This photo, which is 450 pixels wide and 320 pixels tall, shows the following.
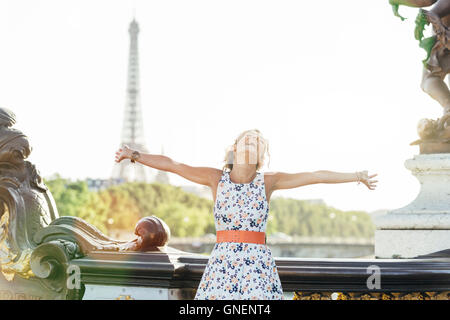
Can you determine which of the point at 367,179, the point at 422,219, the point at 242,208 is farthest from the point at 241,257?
the point at 422,219

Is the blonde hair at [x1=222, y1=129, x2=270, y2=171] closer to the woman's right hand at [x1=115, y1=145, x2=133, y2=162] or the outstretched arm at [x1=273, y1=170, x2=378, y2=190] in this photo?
the outstretched arm at [x1=273, y1=170, x2=378, y2=190]

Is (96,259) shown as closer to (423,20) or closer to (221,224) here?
(221,224)

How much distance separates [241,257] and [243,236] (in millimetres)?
131

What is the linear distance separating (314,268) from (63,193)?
51062 millimetres

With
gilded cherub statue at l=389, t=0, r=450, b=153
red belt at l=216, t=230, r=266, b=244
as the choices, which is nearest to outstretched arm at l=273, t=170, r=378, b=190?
red belt at l=216, t=230, r=266, b=244

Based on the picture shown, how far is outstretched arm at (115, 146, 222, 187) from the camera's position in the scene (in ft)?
15.2

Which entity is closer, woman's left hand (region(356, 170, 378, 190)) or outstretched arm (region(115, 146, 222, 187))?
woman's left hand (region(356, 170, 378, 190))

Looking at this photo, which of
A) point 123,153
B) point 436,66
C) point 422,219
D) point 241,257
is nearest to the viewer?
point 241,257

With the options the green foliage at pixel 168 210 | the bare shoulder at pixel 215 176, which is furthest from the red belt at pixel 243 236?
the green foliage at pixel 168 210

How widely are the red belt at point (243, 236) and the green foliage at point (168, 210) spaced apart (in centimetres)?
4517

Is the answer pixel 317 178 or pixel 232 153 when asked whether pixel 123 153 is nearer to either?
pixel 232 153

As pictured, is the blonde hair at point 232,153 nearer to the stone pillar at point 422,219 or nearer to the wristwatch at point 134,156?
the wristwatch at point 134,156

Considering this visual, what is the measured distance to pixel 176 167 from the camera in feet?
15.2

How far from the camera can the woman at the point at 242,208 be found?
442 centimetres
